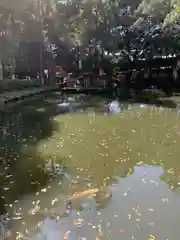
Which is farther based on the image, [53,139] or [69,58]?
[69,58]

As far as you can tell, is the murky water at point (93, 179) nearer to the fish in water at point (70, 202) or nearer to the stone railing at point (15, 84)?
the fish in water at point (70, 202)

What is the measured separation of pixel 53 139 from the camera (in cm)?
1041

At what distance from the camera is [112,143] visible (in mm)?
9828

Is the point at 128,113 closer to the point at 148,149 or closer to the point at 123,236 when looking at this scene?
the point at 148,149

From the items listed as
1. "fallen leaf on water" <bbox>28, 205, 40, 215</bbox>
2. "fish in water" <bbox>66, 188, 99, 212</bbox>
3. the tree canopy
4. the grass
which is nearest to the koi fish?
"fish in water" <bbox>66, 188, 99, 212</bbox>

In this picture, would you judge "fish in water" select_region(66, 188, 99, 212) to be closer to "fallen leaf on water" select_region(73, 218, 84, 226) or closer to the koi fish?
the koi fish

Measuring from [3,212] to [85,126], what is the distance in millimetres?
7225

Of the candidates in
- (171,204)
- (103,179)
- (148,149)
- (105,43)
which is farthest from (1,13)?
(171,204)

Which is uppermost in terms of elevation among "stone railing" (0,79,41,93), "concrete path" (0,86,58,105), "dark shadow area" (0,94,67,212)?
"stone railing" (0,79,41,93)

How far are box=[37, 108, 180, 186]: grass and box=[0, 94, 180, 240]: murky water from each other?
0.02 metres

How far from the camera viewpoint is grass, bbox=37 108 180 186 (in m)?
7.79

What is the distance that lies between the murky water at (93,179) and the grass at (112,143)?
0.07 feet

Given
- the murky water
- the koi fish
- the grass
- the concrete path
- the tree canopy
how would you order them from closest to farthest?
the murky water → the koi fish → the grass → the concrete path → the tree canopy

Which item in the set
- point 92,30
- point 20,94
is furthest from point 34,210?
point 92,30
